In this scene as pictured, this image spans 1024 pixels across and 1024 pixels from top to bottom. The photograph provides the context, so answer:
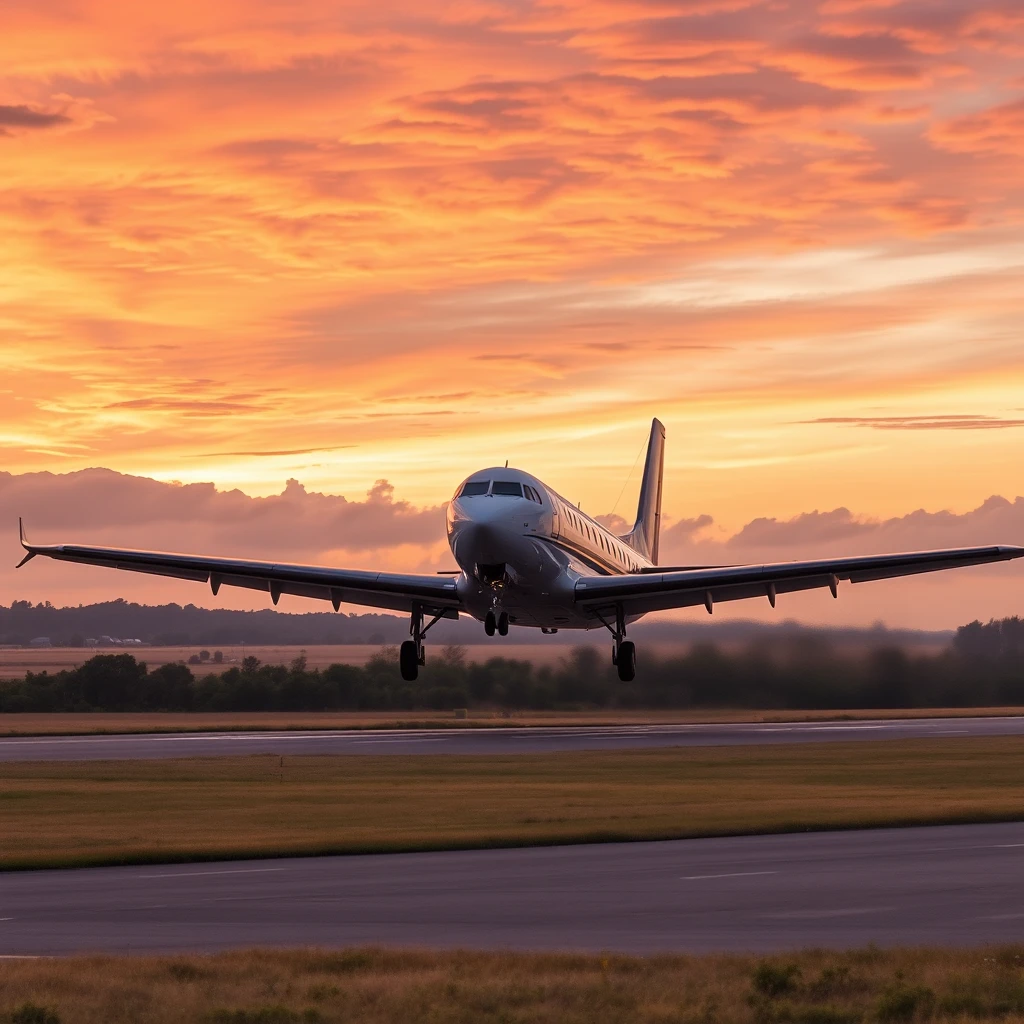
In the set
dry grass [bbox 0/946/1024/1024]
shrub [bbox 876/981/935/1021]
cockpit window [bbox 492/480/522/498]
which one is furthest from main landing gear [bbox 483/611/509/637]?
shrub [bbox 876/981/935/1021]

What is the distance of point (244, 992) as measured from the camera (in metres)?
20.8

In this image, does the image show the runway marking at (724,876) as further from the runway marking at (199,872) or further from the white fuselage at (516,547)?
the white fuselage at (516,547)

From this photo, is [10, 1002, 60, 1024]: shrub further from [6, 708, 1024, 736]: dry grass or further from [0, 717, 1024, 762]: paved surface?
[6, 708, 1024, 736]: dry grass

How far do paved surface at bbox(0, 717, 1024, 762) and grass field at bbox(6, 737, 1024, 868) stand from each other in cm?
503

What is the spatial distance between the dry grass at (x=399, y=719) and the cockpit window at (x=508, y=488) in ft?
154

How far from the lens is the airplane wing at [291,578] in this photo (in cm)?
5062

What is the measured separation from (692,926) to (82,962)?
9840 millimetres

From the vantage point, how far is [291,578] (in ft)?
173

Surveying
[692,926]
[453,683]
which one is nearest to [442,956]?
[692,926]

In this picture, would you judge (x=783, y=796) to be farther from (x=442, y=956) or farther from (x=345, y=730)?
(x=345, y=730)

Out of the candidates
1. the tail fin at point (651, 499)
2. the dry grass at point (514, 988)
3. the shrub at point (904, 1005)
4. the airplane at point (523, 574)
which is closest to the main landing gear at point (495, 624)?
the airplane at point (523, 574)

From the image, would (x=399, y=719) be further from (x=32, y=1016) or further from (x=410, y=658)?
(x=32, y=1016)

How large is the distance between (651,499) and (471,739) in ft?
57.5

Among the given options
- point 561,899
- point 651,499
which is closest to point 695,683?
point 651,499
